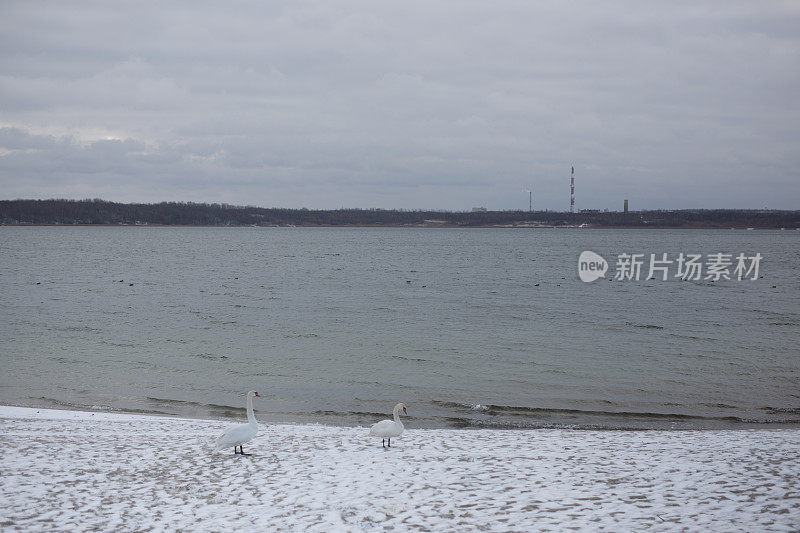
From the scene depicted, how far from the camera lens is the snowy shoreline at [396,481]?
340 inches

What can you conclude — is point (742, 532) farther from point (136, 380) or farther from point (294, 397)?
point (136, 380)

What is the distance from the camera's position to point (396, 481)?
10641 mm

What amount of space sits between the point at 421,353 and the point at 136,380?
11.8 meters

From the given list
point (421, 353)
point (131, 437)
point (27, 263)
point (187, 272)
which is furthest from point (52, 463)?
point (27, 263)

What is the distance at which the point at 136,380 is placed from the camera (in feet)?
72.9

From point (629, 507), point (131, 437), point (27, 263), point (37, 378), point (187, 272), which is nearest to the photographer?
point (629, 507)

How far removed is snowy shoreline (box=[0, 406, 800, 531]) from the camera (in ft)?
28.3

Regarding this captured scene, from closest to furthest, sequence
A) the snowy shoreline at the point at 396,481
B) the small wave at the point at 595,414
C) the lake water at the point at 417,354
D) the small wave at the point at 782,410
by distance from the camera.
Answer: the snowy shoreline at the point at 396,481
the small wave at the point at 595,414
the small wave at the point at 782,410
the lake water at the point at 417,354
